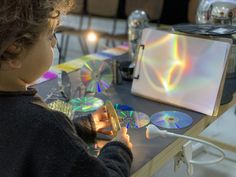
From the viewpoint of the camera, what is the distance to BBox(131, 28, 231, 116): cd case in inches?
39.5

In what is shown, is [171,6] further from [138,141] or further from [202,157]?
[138,141]

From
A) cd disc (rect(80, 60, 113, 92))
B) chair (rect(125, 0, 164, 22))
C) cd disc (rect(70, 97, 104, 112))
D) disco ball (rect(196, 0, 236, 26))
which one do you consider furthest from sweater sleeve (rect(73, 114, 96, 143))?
chair (rect(125, 0, 164, 22))

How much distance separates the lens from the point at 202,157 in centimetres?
163

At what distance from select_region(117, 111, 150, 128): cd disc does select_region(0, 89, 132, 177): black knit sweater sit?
0.30m

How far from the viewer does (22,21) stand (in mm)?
575

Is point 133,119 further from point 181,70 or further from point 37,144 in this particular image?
point 37,144

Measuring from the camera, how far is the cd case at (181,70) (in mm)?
1003

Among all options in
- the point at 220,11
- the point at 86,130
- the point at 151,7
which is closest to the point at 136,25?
the point at 220,11

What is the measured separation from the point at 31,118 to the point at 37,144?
4cm

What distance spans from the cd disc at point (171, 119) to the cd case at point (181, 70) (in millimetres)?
54

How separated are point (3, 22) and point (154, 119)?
20.3 inches

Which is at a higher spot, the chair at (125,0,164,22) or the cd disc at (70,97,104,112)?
the chair at (125,0,164,22)

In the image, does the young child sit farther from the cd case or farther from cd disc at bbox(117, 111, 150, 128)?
the cd case

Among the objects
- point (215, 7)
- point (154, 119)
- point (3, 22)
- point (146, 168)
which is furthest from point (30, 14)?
point (215, 7)
